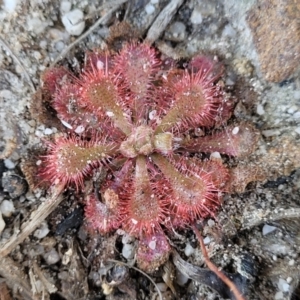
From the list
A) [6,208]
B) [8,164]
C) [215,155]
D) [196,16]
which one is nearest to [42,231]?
[6,208]

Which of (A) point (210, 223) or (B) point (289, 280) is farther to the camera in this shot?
(A) point (210, 223)

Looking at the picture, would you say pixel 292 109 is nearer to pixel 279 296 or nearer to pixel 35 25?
pixel 279 296

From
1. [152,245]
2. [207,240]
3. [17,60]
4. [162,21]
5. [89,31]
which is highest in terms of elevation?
[17,60]

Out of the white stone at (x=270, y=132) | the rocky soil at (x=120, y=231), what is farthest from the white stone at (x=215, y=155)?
the white stone at (x=270, y=132)

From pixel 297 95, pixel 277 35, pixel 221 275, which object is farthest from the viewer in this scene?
pixel 297 95

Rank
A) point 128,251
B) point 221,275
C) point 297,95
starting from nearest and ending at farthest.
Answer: point 221,275 → point 297,95 → point 128,251

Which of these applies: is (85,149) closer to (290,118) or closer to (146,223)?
(146,223)

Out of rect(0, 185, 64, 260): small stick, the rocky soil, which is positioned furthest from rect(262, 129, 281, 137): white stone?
rect(0, 185, 64, 260): small stick

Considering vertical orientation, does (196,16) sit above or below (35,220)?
above
